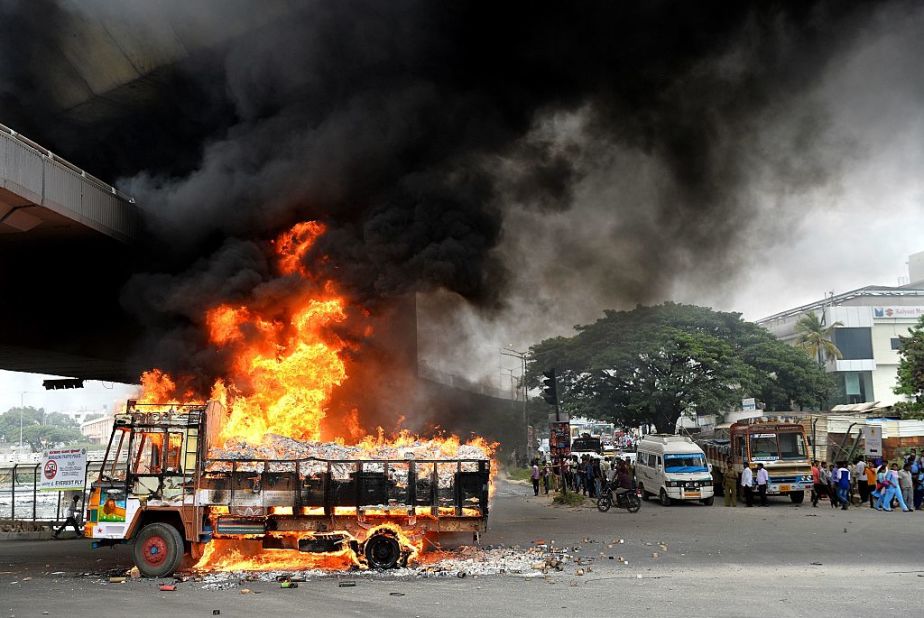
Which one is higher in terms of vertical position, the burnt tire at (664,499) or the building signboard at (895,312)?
the building signboard at (895,312)

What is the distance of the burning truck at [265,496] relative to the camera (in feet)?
38.7

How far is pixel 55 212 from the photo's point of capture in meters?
15.4

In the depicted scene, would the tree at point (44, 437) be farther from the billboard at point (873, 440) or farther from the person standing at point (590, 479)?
the billboard at point (873, 440)

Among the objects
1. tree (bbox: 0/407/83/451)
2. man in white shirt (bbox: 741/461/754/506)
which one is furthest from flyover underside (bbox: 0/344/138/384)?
tree (bbox: 0/407/83/451)

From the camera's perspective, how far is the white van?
23609mm

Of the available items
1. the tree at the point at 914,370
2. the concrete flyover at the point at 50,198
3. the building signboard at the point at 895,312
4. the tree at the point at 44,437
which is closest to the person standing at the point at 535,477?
the concrete flyover at the point at 50,198

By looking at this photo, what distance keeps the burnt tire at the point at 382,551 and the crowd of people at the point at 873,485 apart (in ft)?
49.0

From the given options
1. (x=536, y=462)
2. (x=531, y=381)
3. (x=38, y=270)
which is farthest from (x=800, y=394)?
(x=38, y=270)

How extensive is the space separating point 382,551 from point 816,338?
50925mm

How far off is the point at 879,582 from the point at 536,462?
21.3 m

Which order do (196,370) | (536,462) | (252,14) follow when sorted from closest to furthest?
(196,370) < (252,14) < (536,462)

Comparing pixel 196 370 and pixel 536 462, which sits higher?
pixel 196 370

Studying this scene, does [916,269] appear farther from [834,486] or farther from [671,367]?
[834,486]

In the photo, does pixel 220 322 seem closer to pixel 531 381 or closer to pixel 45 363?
pixel 45 363
